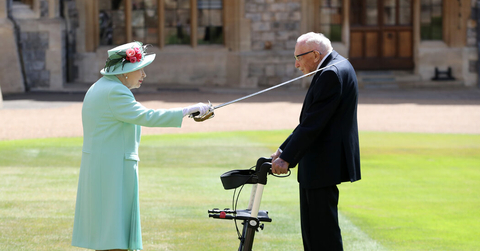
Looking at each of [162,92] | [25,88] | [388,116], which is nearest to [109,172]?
[388,116]

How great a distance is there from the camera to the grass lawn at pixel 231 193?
17.7 feet

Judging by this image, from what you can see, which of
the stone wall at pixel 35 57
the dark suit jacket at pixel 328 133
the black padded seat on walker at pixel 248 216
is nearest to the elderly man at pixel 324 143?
the dark suit jacket at pixel 328 133

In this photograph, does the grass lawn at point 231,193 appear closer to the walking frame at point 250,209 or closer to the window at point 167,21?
the walking frame at point 250,209

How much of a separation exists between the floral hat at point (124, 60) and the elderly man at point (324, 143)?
0.90 m

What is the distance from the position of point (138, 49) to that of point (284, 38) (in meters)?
16.0

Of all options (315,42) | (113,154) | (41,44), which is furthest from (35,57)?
(315,42)

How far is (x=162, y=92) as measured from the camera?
59.5ft

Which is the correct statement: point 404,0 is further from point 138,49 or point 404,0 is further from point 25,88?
point 138,49

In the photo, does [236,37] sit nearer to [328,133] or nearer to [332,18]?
[332,18]

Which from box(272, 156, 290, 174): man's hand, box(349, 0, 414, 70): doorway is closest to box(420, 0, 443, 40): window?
box(349, 0, 414, 70): doorway

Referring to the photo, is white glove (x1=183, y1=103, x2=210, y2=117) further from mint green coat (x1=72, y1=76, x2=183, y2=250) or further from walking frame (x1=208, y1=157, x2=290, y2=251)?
walking frame (x1=208, y1=157, x2=290, y2=251)

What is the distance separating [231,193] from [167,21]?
45.6 feet

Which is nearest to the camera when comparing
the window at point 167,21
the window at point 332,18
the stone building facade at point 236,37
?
the stone building facade at point 236,37

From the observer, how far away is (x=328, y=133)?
3.92 m
